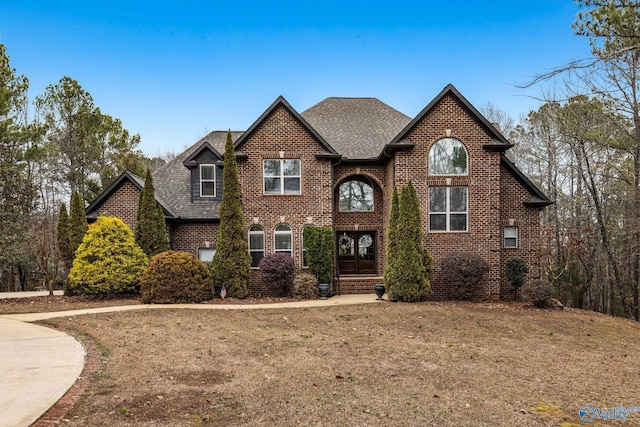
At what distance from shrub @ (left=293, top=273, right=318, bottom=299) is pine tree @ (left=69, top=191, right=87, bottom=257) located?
8396mm

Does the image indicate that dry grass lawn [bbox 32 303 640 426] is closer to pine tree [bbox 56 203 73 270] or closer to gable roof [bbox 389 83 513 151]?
pine tree [bbox 56 203 73 270]

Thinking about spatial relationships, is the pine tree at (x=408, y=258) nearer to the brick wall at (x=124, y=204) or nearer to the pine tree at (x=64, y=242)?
the brick wall at (x=124, y=204)

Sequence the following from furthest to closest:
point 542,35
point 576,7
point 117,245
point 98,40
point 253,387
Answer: point 98,40 → point 117,245 → point 542,35 → point 576,7 → point 253,387

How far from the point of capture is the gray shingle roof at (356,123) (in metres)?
18.6

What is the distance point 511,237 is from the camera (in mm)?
17266

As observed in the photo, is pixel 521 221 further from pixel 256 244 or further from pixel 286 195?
pixel 256 244

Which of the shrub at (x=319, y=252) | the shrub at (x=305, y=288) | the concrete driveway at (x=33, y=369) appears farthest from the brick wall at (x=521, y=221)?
the concrete driveway at (x=33, y=369)

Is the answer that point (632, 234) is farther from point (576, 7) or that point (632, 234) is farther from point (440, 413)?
point (440, 413)

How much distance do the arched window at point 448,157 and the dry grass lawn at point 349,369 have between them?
6.15 metres

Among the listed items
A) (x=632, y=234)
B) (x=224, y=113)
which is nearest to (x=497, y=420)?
(x=632, y=234)

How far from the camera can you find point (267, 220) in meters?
17.2

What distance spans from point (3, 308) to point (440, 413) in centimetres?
1391

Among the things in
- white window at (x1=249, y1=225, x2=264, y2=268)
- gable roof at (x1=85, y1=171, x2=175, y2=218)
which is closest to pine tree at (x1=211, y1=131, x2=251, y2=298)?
white window at (x1=249, y1=225, x2=264, y2=268)

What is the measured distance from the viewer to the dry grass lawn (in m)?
5.16
